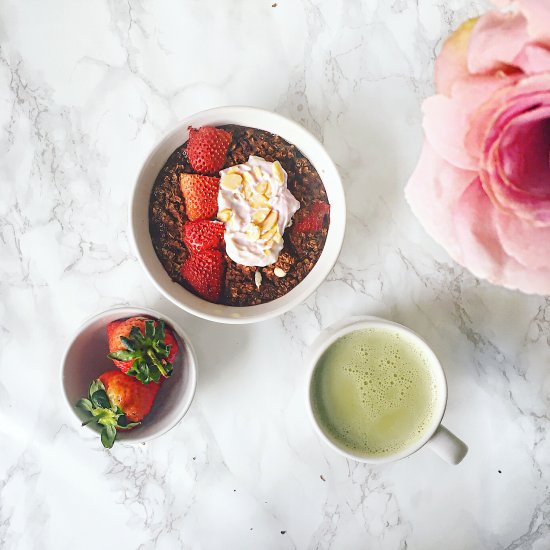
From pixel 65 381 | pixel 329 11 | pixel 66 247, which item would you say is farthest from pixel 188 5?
pixel 65 381

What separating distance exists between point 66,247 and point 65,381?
248 mm

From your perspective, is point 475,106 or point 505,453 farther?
point 505,453

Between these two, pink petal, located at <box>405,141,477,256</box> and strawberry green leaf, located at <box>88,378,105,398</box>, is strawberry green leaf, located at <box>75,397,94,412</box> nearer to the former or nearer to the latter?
strawberry green leaf, located at <box>88,378,105,398</box>

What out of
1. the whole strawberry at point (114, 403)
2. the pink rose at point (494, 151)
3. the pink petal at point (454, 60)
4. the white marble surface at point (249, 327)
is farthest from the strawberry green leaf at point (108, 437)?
the pink petal at point (454, 60)

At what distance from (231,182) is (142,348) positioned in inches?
12.2

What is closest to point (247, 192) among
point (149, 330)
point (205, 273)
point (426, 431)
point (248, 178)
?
point (248, 178)

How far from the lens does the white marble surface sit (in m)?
1.17

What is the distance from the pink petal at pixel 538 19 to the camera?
0.61 metres

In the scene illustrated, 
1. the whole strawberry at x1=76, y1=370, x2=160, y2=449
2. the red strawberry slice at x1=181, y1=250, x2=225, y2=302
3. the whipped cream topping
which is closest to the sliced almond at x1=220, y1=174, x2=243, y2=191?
the whipped cream topping

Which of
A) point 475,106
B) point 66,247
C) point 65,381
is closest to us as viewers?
point 475,106

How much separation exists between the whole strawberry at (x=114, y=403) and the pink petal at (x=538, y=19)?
772mm

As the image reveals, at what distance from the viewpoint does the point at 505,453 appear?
4.00ft

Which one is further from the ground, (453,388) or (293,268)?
(293,268)

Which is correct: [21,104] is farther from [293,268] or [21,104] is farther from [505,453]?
[505,453]
